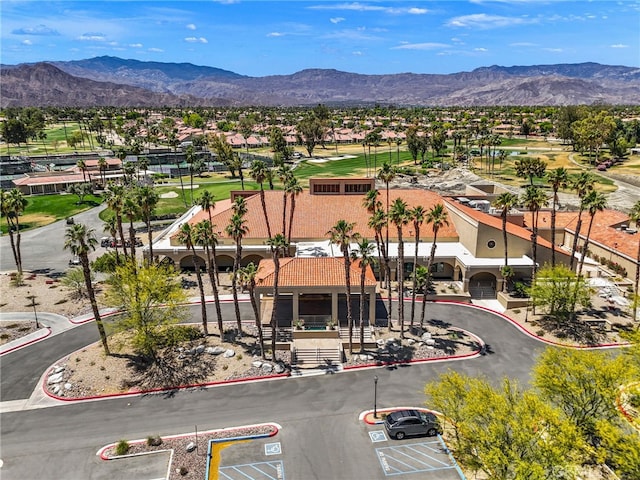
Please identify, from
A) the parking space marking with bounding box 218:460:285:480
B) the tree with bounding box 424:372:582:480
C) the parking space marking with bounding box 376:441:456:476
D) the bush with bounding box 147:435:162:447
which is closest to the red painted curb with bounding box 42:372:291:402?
the bush with bounding box 147:435:162:447

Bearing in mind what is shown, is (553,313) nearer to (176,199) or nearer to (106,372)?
(106,372)

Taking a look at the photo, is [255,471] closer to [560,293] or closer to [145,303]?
[145,303]

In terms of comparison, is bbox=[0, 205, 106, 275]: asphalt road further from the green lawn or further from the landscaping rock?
the landscaping rock

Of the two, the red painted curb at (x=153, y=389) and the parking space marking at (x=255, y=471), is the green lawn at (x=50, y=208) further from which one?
the parking space marking at (x=255, y=471)

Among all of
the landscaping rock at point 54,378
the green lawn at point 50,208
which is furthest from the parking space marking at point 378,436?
the green lawn at point 50,208

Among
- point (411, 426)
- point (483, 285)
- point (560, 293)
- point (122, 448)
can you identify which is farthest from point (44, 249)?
point (560, 293)

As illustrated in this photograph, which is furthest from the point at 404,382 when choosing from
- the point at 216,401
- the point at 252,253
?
the point at 252,253
